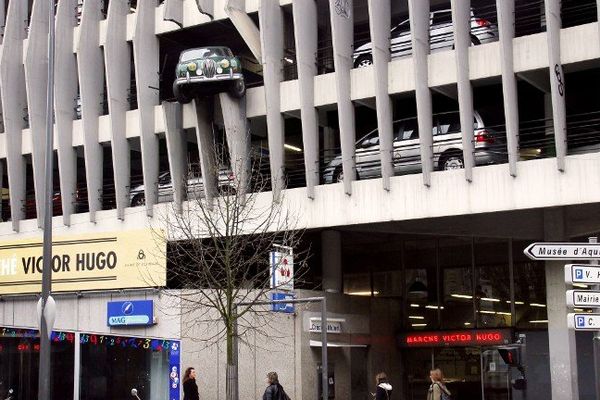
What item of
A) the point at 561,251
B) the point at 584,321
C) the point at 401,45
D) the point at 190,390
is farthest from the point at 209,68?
the point at 584,321

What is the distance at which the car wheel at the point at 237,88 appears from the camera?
2593cm

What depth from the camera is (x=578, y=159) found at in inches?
849

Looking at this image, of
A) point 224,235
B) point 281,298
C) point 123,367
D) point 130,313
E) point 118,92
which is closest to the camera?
point 281,298

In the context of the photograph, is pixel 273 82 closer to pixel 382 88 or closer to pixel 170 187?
pixel 382 88

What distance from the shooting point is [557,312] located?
2389 centimetres

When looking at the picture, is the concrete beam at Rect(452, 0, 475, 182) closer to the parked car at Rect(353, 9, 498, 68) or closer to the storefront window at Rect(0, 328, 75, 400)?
the parked car at Rect(353, 9, 498, 68)

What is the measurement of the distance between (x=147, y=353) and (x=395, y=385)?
24.7ft

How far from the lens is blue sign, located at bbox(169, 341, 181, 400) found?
26312mm

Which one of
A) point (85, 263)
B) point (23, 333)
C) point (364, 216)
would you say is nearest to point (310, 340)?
point (364, 216)

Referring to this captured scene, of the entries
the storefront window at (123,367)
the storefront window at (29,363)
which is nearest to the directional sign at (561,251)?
the storefront window at (123,367)

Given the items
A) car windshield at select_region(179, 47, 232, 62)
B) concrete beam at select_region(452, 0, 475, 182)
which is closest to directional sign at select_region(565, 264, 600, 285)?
concrete beam at select_region(452, 0, 475, 182)

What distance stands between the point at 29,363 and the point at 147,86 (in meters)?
8.96

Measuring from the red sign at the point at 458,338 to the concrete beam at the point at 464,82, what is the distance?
6.33 m

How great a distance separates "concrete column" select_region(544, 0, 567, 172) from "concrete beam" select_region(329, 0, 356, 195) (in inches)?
208
